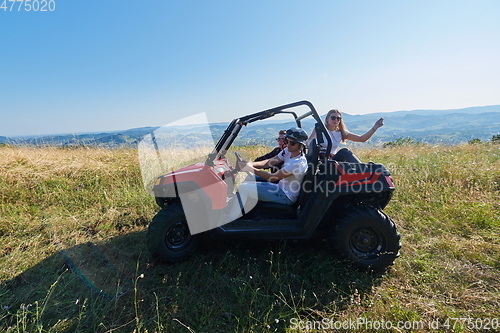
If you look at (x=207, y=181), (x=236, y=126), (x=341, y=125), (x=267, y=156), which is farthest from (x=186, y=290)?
(x=341, y=125)

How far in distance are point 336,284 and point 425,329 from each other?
74cm

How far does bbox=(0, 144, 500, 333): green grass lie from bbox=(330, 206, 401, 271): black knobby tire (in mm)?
152

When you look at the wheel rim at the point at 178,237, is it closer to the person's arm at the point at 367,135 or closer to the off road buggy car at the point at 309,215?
the off road buggy car at the point at 309,215

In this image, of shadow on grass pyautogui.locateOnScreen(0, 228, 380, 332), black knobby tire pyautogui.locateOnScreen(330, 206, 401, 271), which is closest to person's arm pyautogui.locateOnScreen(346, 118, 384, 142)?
black knobby tire pyautogui.locateOnScreen(330, 206, 401, 271)

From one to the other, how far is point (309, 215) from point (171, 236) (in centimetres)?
154

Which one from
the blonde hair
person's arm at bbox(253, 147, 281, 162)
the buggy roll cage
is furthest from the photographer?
person's arm at bbox(253, 147, 281, 162)

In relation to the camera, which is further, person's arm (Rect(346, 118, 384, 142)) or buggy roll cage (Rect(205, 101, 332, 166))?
person's arm (Rect(346, 118, 384, 142))

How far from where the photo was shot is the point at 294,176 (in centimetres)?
276

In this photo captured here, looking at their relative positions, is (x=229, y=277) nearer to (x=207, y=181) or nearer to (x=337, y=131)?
(x=207, y=181)

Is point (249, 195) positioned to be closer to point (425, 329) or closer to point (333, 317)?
point (333, 317)

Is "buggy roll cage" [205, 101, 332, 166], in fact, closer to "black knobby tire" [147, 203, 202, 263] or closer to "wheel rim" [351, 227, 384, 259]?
"black knobby tire" [147, 203, 202, 263]

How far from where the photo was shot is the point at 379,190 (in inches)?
105

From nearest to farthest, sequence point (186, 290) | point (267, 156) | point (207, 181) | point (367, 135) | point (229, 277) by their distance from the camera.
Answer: point (186, 290) < point (229, 277) < point (207, 181) < point (367, 135) < point (267, 156)

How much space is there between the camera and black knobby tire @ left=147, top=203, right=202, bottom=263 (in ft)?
8.68
